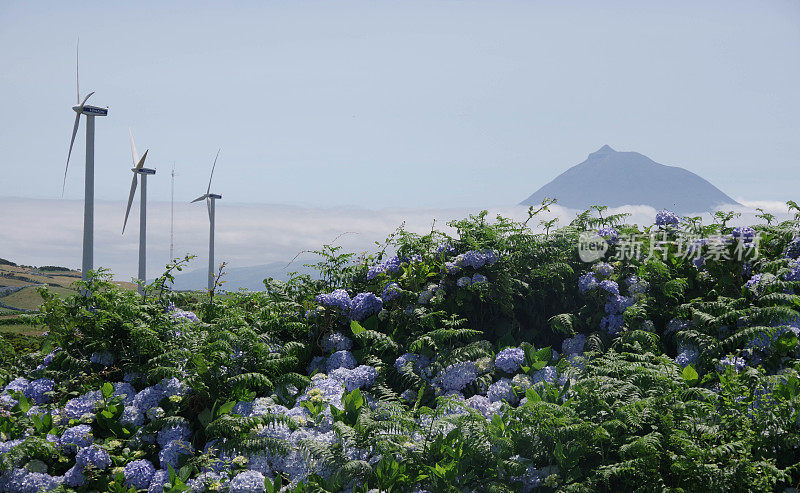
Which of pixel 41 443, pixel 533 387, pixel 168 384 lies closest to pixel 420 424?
pixel 533 387

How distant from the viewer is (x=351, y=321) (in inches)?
270

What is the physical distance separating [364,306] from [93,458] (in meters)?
3.08

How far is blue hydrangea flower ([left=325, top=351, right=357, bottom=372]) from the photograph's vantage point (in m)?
6.39

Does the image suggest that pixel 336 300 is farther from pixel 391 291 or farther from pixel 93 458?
A: pixel 93 458

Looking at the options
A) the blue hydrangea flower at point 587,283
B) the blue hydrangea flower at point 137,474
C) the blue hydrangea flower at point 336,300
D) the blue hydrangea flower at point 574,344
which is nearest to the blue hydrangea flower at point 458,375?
the blue hydrangea flower at point 574,344

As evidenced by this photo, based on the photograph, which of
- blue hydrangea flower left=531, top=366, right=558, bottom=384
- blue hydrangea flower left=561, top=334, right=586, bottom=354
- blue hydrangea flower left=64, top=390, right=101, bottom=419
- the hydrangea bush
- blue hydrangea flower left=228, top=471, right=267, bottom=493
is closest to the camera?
the hydrangea bush

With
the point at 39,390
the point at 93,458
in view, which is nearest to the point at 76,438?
the point at 93,458

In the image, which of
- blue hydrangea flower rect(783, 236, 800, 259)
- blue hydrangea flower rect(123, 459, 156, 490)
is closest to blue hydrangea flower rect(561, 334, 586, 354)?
blue hydrangea flower rect(783, 236, 800, 259)

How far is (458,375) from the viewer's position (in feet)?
19.8

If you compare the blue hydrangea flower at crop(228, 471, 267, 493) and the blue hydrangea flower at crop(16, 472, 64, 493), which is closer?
the blue hydrangea flower at crop(228, 471, 267, 493)

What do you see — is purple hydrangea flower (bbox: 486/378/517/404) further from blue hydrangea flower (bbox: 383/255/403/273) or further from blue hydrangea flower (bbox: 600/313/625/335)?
blue hydrangea flower (bbox: 383/255/403/273)

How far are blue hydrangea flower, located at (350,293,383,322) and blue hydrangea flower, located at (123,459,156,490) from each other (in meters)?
2.72

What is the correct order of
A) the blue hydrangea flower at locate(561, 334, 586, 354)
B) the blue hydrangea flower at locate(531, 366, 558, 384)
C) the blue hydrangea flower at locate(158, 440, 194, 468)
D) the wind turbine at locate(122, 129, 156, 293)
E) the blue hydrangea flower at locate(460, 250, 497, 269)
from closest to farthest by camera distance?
the blue hydrangea flower at locate(158, 440, 194, 468) < the blue hydrangea flower at locate(531, 366, 558, 384) < the blue hydrangea flower at locate(561, 334, 586, 354) < the blue hydrangea flower at locate(460, 250, 497, 269) < the wind turbine at locate(122, 129, 156, 293)

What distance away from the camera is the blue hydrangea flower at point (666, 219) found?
7.64m
